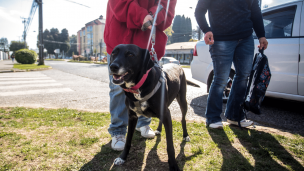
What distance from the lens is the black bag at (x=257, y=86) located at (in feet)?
8.43

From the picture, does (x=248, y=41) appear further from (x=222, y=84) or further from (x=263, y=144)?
(x=263, y=144)

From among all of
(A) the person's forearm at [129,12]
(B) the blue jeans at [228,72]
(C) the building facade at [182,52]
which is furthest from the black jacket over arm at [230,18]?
(C) the building facade at [182,52]

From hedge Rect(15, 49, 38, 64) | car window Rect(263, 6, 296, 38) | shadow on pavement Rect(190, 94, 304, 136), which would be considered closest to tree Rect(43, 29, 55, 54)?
hedge Rect(15, 49, 38, 64)

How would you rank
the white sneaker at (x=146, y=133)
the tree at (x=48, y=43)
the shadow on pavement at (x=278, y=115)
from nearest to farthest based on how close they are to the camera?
the white sneaker at (x=146, y=133) → the shadow on pavement at (x=278, y=115) → the tree at (x=48, y=43)

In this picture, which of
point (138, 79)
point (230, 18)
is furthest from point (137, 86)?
point (230, 18)

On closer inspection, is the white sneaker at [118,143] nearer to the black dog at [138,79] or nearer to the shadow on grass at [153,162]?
the black dog at [138,79]

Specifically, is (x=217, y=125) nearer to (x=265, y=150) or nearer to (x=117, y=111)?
(x=265, y=150)

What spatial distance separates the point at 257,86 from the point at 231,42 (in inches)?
28.8

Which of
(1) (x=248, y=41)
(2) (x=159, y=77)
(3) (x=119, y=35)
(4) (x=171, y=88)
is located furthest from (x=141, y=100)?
(1) (x=248, y=41)

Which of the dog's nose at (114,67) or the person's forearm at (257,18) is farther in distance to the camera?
the person's forearm at (257,18)

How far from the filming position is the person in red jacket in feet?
6.58

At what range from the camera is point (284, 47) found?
145 inches

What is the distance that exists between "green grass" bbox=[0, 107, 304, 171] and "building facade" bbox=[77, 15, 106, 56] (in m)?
63.3

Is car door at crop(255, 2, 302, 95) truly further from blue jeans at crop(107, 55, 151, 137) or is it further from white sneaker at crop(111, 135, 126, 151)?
white sneaker at crop(111, 135, 126, 151)
